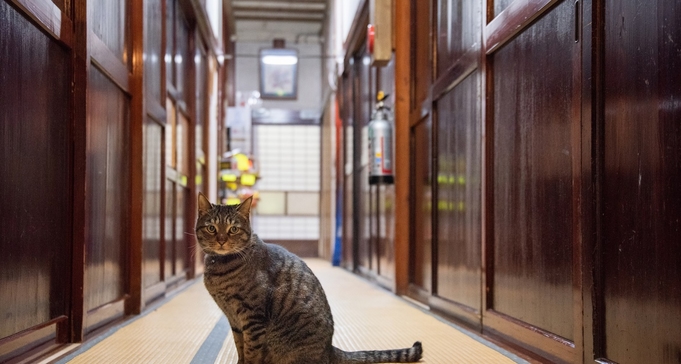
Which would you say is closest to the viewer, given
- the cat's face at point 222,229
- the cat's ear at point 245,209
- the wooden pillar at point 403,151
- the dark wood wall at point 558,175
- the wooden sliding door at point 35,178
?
the dark wood wall at point 558,175

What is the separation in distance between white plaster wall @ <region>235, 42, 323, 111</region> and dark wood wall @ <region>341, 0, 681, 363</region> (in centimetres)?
844

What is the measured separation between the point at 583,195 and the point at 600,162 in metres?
0.11

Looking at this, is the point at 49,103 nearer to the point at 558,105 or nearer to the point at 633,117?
the point at 558,105

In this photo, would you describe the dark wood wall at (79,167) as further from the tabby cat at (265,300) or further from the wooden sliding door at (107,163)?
the tabby cat at (265,300)

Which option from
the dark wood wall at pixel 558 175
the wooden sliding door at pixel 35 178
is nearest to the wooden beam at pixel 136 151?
the wooden sliding door at pixel 35 178

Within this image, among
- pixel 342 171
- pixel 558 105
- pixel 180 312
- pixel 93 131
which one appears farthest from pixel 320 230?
pixel 558 105

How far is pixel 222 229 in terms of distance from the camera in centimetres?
205

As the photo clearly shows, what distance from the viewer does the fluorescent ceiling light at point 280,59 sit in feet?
36.4

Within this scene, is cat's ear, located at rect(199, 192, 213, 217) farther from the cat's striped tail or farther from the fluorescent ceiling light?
the fluorescent ceiling light

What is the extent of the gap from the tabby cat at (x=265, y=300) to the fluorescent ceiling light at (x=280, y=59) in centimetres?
921

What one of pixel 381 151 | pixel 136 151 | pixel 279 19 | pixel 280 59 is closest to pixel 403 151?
pixel 381 151

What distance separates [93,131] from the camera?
273cm

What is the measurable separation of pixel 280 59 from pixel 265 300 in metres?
9.60

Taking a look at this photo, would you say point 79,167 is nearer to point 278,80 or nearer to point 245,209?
point 245,209
